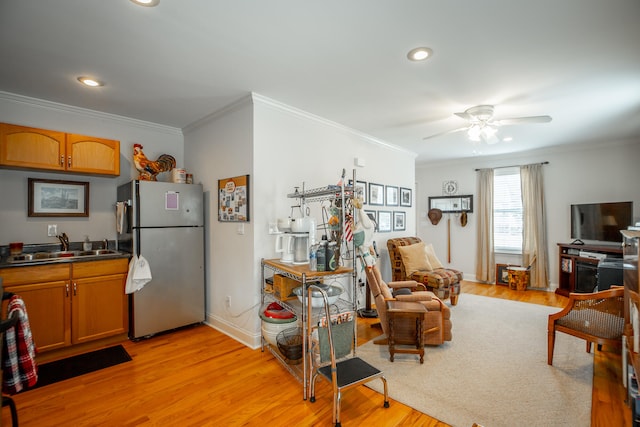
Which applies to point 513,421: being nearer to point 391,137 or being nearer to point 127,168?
point 391,137

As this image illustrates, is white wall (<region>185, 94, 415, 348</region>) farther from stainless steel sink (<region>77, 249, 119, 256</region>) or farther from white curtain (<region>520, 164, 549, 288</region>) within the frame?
white curtain (<region>520, 164, 549, 288</region>)

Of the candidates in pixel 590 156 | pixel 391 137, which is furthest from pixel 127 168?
pixel 590 156

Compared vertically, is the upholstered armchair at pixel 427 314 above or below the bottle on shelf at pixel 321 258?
below

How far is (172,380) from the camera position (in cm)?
237

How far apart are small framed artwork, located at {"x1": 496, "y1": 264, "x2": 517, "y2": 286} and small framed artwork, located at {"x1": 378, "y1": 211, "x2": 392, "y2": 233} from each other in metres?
2.61

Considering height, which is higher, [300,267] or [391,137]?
[391,137]

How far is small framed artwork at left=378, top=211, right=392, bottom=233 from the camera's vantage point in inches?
183

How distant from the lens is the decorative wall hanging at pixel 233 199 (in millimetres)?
2981

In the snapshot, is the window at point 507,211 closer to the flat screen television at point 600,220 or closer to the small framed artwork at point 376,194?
the flat screen television at point 600,220

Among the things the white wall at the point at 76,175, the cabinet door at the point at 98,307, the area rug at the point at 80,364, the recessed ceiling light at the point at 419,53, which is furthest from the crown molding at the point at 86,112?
the recessed ceiling light at the point at 419,53

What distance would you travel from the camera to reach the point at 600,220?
15.1 ft

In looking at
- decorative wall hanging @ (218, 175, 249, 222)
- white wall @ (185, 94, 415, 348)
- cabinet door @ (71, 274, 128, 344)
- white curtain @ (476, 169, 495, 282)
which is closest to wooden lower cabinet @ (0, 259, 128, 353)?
cabinet door @ (71, 274, 128, 344)

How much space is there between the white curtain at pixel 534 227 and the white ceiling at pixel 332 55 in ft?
6.35

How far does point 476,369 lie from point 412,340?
552 mm
